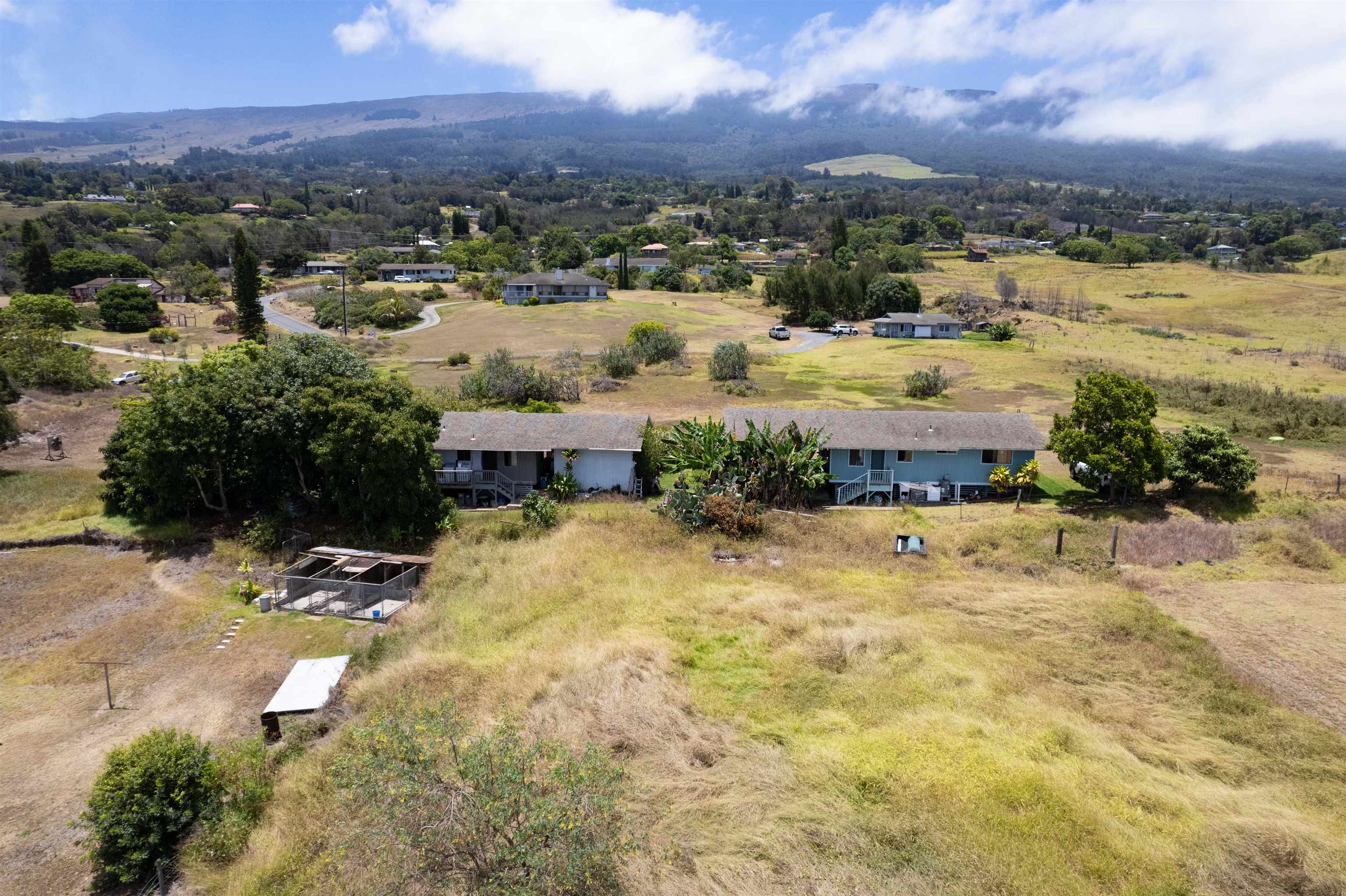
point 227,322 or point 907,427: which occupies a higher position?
point 227,322

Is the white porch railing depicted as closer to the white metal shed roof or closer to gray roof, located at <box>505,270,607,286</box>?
the white metal shed roof

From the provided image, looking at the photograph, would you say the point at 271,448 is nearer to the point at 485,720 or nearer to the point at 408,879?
the point at 485,720

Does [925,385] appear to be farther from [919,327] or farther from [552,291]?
[552,291]

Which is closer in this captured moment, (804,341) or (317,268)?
(804,341)

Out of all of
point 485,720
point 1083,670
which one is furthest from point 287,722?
point 1083,670

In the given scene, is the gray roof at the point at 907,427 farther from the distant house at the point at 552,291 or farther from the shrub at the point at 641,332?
the distant house at the point at 552,291

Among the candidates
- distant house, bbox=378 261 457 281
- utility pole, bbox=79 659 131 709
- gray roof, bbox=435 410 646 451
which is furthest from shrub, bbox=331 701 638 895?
distant house, bbox=378 261 457 281

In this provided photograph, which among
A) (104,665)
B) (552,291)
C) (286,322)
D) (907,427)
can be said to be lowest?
(104,665)

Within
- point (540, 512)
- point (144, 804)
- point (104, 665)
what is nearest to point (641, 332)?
point (540, 512)
